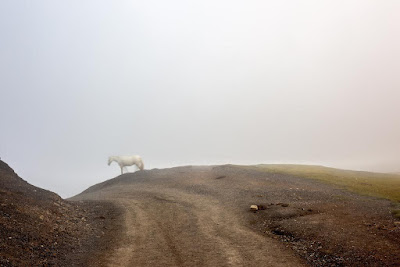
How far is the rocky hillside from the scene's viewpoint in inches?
608

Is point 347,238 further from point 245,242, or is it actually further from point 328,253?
point 245,242

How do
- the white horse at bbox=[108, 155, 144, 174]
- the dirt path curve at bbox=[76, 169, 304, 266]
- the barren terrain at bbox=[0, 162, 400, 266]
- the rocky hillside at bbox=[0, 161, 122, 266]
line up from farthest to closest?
the white horse at bbox=[108, 155, 144, 174] → the rocky hillside at bbox=[0, 161, 122, 266] → the dirt path curve at bbox=[76, 169, 304, 266] → the barren terrain at bbox=[0, 162, 400, 266]

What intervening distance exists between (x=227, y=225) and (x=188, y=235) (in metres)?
3.18

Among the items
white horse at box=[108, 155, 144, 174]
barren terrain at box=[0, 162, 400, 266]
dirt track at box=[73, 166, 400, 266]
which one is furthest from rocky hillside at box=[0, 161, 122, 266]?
white horse at box=[108, 155, 144, 174]

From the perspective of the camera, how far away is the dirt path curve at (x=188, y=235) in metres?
15.2

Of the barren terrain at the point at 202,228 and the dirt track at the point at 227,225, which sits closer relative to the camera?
the barren terrain at the point at 202,228

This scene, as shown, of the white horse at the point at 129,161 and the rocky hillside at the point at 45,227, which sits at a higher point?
the white horse at the point at 129,161

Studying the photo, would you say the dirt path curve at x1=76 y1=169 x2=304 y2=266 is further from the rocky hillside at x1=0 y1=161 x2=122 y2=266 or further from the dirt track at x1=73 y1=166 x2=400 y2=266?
the rocky hillside at x1=0 y1=161 x2=122 y2=266

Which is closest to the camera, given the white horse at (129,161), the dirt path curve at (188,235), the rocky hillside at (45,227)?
the dirt path curve at (188,235)

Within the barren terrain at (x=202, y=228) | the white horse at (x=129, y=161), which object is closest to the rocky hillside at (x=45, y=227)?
the barren terrain at (x=202, y=228)

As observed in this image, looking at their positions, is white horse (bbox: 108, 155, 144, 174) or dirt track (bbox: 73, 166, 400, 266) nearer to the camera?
dirt track (bbox: 73, 166, 400, 266)

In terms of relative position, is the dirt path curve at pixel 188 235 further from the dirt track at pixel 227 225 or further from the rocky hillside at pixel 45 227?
the rocky hillside at pixel 45 227

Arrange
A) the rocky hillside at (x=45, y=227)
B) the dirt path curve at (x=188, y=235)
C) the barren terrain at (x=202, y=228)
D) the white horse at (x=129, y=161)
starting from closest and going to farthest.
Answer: the barren terrain at (x=202, y=228) < the dirt path curve at (x=188, y=235) < the rocky hillside at (x=45, y=227) < the white horse at (x=129, y=161)

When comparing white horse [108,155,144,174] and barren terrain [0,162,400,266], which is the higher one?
white horse [108,155,144,174]
